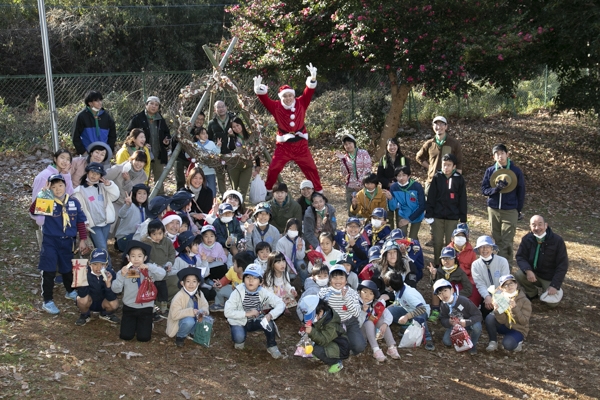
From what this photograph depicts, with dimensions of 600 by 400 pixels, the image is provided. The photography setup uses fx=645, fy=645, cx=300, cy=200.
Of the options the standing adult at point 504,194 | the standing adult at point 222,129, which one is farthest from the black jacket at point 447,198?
the standing adult at point 222,129

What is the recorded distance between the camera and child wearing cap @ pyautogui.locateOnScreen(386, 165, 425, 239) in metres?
8.83

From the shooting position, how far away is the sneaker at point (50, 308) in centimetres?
679

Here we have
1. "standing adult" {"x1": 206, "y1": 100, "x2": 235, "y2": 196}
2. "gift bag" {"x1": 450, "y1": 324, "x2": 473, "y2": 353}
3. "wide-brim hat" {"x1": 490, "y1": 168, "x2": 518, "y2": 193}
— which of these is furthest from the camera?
"standing adult" {"x1": 206, "y1": 100, "x2": 235, "y2": 196}

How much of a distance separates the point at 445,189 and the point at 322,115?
9.44 metres

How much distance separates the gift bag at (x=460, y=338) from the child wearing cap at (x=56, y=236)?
4.24 m

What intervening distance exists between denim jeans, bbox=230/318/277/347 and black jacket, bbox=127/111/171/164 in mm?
3792

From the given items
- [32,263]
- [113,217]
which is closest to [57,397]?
[113,217]

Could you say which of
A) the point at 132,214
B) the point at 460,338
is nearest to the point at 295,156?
the point at 132,214

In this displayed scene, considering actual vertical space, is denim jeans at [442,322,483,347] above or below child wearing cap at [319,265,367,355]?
below

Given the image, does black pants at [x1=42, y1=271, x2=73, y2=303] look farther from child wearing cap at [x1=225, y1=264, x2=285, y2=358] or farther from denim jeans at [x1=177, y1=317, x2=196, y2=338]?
child wearing cap at [x1=225, y1=264, x2=285, y2=358]

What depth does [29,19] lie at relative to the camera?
18.0 meters

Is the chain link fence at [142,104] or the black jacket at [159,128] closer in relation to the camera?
the black jacket at [159,128]

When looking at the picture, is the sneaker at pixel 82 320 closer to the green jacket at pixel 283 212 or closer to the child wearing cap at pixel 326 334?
the child wearing cap at pixel 326 334

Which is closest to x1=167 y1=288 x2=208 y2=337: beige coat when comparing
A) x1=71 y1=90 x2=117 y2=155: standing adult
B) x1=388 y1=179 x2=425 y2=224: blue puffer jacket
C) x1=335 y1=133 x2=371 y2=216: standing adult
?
x1=71 y1=90 x2=117 y2=155: standing adult
